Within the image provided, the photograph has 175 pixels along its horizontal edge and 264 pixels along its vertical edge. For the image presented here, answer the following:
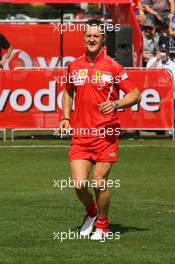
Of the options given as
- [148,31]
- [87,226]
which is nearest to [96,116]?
[87,226]

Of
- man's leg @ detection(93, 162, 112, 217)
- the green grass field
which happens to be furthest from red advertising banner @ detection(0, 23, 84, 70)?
man's leg @ detection(93, 162, 112, 217)

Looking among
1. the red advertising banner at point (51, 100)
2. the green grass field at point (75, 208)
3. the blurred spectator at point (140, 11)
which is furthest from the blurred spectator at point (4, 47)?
the green grass field at point (75, 208)

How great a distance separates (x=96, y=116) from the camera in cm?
1104

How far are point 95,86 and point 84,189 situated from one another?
3.28 feet

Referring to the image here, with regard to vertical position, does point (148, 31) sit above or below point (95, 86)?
above

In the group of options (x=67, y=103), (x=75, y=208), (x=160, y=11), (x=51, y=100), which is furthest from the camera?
(x=160, y=11)

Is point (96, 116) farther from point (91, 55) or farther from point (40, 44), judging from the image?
point (40, 44)

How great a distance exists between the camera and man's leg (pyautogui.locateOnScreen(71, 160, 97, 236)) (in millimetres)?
10930

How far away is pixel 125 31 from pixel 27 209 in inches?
402

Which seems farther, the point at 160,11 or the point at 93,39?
the point at 160,11

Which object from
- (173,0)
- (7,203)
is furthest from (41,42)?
(7,203)

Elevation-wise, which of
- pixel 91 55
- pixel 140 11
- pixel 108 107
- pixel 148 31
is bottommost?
pixel 108 107

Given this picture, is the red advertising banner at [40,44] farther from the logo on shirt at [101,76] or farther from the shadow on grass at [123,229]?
the logo on shirt at [101,76]

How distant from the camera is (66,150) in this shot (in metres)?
20.1
